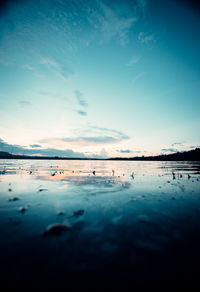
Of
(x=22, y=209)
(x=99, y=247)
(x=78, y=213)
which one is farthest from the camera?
(x=22, y=209)

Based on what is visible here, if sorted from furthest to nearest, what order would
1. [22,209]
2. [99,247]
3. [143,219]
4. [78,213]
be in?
[22,209] < [78,213] < [143,219] < [99,247]

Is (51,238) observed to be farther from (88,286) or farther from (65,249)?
(88,286)

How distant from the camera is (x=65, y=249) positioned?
12.0 ft

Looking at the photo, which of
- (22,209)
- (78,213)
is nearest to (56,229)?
(78,213)

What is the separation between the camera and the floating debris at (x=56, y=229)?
448 centimetres

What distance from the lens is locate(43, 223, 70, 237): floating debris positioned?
448 centimetres

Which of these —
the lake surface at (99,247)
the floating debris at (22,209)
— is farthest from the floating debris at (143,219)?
the floating debris at (22,209)

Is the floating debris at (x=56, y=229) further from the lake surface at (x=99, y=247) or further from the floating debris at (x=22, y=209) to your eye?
the floating debris at (x=22, y=209)

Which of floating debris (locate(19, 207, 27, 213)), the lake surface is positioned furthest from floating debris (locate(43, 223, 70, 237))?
floating debris (locate(19, 207, 27, 213))

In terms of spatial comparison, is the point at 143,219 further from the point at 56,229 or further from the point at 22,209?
the point at 22,209

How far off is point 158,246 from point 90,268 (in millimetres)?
2090

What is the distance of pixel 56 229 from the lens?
4676mm

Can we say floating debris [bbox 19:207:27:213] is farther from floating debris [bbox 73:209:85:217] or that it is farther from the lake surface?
floating debris [bbox 73:209:85:217]

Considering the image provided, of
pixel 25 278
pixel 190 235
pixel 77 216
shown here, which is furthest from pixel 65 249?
pixel 190 235
